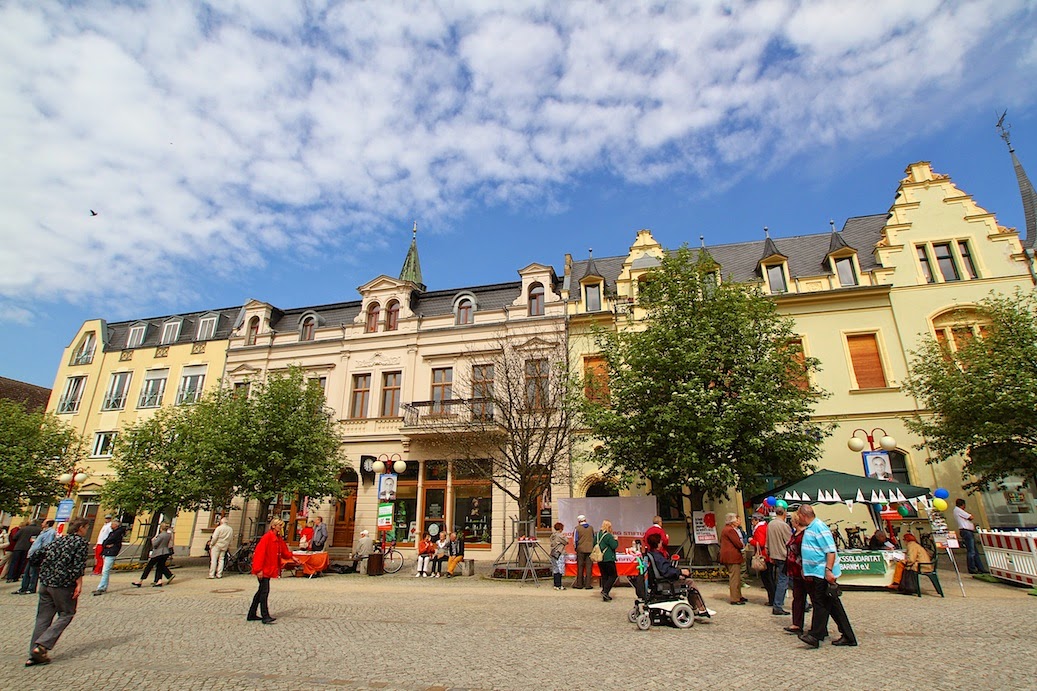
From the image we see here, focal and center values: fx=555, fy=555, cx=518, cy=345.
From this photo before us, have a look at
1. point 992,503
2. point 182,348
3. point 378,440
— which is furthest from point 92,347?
point 992,503

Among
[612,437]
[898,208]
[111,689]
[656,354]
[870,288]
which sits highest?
[898,208]

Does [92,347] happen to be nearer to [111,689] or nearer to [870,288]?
[111,689]

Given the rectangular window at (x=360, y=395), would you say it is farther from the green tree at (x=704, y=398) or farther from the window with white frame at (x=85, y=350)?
the window with white frame at (x=85, y=350)

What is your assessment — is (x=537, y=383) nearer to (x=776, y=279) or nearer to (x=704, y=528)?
(x=704, y=528)

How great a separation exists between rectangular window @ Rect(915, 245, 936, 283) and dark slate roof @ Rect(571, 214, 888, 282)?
151 cm

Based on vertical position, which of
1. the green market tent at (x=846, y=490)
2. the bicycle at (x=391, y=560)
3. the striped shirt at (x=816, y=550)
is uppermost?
the green market tent at (x=846, y=490)

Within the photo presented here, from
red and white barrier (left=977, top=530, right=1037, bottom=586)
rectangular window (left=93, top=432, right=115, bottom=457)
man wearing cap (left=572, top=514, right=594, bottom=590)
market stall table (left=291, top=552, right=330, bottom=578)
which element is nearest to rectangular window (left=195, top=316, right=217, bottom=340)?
rectangular window (left=93, top=432, right=115, bottom=457)

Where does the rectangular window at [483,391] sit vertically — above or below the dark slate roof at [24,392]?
below

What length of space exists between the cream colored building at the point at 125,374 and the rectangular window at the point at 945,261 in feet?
107

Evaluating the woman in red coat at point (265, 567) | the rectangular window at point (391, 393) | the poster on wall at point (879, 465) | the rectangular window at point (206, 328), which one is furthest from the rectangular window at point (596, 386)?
the rectangular window at point (206, 328)

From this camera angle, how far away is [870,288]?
21.4 metres

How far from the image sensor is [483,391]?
68.4ft

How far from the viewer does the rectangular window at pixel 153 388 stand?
30.3 m

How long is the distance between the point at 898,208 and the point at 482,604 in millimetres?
22475
